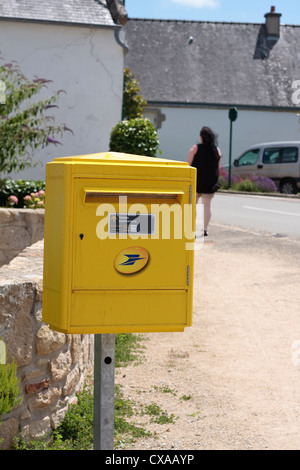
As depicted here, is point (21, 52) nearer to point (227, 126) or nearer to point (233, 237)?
point (233, 237)

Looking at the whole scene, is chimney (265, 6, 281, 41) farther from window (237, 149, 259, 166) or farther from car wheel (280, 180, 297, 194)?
car wheel (280, 180, 297, 194)

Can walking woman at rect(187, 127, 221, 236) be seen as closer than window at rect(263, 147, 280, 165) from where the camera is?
Yes

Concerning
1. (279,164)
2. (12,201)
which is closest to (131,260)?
(12,201)

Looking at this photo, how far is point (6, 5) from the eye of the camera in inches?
663

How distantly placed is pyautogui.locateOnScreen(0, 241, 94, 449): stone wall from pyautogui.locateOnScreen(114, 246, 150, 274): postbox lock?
3.85 feet

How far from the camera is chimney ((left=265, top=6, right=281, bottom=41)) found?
3962cm

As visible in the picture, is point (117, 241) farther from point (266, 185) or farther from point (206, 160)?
point (266, 185)

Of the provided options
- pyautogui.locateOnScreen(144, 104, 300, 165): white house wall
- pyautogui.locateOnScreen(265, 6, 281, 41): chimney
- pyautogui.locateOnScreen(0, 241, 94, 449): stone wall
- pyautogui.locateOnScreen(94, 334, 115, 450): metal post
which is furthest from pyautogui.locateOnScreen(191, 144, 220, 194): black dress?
pyautogui.locateOnScreen(265, 6, 281, 41): chimney

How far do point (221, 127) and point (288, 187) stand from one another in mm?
12738

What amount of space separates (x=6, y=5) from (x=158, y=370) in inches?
512

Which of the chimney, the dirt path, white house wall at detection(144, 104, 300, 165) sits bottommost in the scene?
the dirt path

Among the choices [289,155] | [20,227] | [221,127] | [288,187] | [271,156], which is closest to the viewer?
[20,227]

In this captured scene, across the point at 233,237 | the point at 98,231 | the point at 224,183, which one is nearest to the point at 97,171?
the point at 98,231

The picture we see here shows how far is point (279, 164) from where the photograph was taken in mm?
25219
